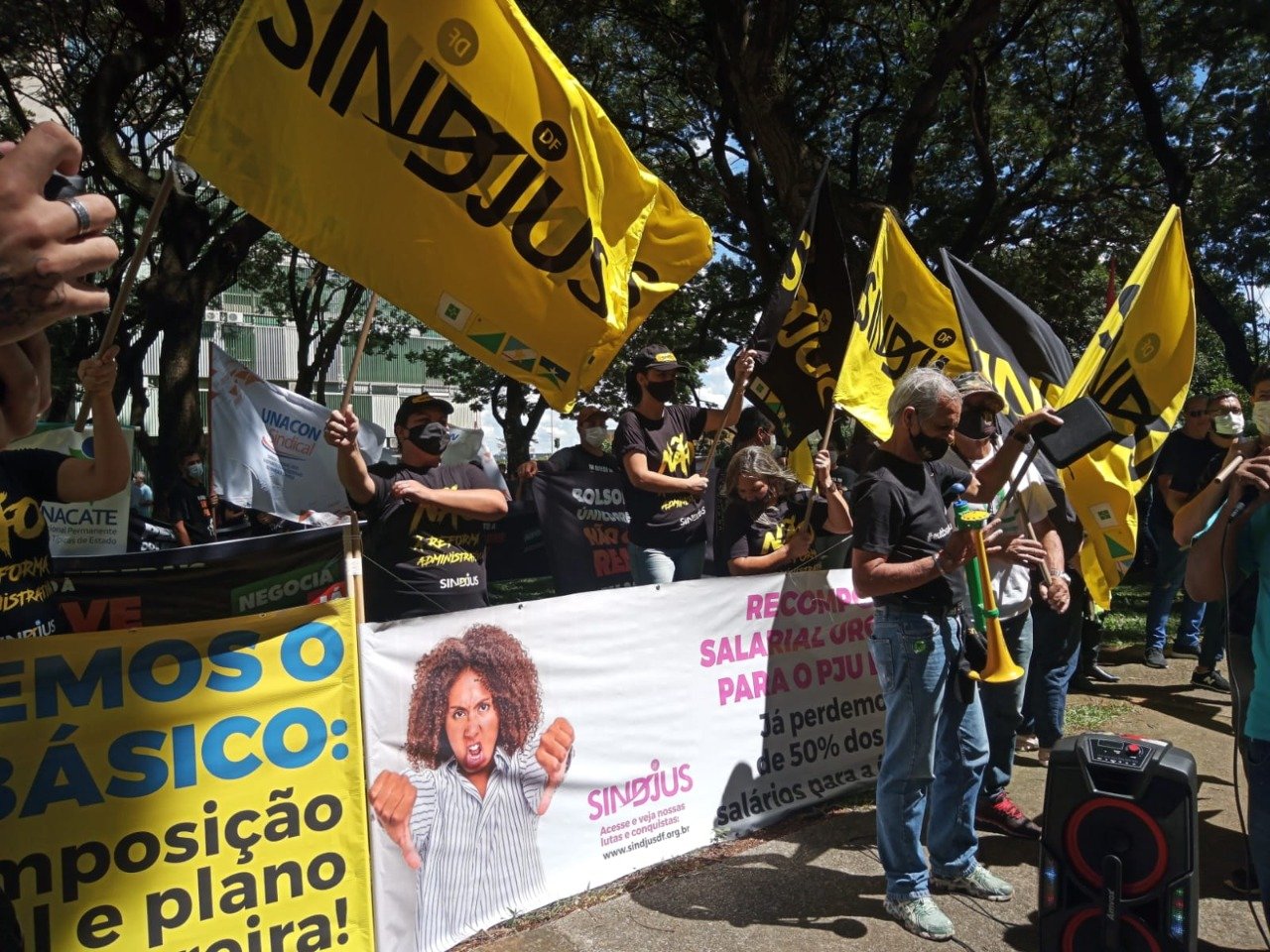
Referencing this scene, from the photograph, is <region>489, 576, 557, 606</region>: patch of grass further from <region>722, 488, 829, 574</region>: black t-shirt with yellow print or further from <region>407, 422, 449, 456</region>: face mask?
<region>407, 422, 449, 456</region>: face mask

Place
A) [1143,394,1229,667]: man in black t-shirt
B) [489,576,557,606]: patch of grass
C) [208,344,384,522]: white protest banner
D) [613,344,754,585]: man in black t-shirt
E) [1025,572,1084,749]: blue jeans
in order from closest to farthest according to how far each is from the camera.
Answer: [1025,572,1084,749]: blue jeans
[613,344,754,585]: man in black t-shirt
[1143,394,1229,667]: man in black t-shirt
[208,344,384,522]: white protest banner
[489,576,557,606]: patch of grass

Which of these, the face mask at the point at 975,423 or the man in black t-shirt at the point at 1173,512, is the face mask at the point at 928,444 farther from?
the man in black t-shirt at the point at 1173,512

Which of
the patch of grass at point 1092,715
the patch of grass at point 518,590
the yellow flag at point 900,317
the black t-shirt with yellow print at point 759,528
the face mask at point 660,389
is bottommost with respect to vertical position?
the patch of grass at point 1092,715

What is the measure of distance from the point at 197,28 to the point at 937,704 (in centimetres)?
1367

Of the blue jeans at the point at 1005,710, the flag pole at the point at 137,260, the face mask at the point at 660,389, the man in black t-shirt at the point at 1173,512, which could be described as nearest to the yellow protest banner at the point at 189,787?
the flag pole at the point at 137,260

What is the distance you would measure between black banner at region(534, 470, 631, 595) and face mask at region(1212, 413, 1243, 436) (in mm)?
4054

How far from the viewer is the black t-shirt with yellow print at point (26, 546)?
9.73 feet

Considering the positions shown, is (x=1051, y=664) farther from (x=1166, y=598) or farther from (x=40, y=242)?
(x=40, y=242)

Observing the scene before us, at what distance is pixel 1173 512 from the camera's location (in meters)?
7.30

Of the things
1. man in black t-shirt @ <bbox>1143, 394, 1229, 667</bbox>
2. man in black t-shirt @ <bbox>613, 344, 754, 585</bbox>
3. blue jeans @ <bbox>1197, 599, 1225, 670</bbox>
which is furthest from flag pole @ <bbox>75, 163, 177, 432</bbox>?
blue jeans @ <bbox>1197, 599, 1225, 670</bbox>

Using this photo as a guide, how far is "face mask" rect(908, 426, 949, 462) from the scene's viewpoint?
3691 mm

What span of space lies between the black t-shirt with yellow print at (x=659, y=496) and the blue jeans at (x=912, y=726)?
2048mm

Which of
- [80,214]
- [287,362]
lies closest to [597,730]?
[80,214]

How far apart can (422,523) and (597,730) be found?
125 centimetres
